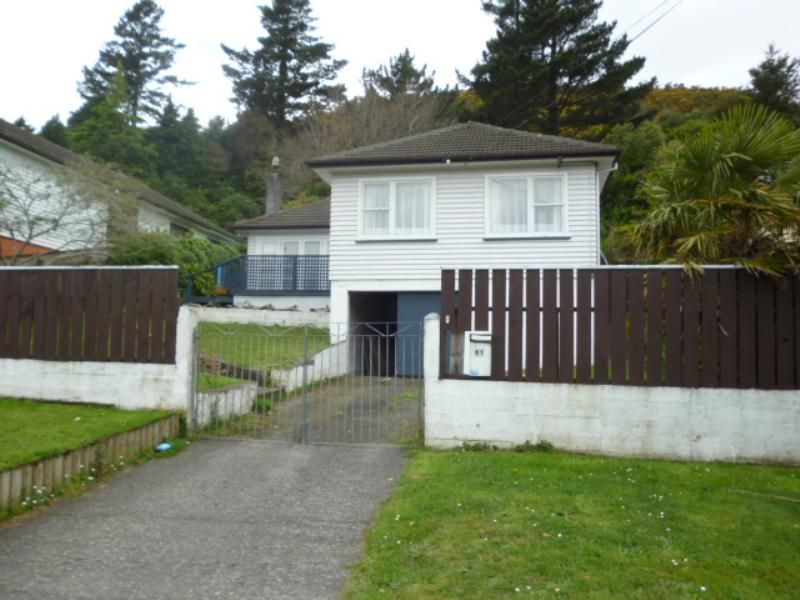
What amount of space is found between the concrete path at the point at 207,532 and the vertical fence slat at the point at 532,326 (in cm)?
199

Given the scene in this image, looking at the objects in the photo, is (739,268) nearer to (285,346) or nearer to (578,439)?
(578,439)

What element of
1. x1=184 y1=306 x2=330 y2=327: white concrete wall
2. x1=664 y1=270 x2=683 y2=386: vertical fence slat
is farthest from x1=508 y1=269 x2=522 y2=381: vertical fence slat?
x1=184 y1=306 x2=330 y2=327: white concrete wall

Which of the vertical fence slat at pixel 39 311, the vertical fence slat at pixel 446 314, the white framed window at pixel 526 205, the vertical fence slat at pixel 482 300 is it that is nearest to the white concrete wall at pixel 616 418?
the vertical fence slat at pixel 446 314

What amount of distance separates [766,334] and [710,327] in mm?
618

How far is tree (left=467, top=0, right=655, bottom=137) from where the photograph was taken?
30.6m

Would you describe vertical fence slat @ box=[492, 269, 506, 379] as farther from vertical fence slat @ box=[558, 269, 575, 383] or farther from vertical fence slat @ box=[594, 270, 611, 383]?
vertical fence slat @ box=[594, 270, 611, 383]

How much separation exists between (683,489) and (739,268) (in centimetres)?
288

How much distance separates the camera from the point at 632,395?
290 inches

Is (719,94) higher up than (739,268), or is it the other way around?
(719,94)

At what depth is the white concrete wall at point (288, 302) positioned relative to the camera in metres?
20.2

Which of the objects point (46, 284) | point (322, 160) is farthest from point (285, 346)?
point (46, 284)

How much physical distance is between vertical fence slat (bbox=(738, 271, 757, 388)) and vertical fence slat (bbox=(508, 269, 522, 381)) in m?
2.59

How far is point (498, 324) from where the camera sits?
776 cm

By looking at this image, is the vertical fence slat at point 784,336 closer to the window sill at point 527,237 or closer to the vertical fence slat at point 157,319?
the window sill at point 527,237
